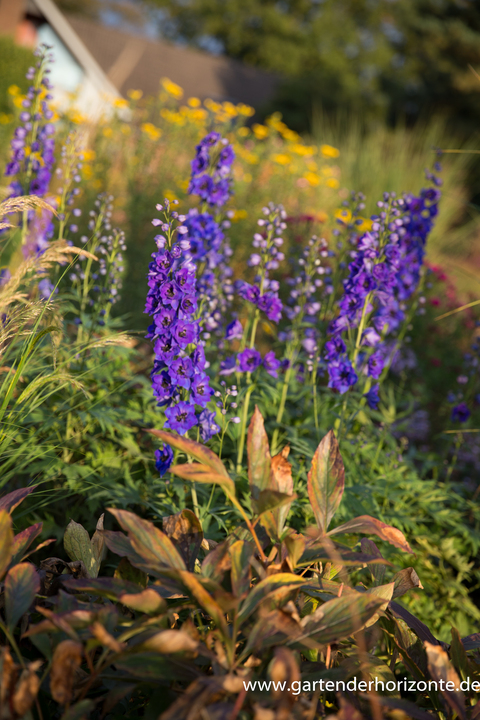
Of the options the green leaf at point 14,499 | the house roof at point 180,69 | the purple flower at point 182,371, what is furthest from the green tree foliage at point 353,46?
the green leaf at point 14,499

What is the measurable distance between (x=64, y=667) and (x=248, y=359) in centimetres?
152

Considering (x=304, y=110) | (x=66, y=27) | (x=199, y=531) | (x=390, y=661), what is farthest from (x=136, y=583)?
(x=66, y=27)

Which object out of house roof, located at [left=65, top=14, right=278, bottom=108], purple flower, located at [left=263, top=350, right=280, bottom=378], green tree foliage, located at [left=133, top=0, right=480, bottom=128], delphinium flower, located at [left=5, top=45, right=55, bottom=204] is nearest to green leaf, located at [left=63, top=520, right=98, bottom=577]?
purple flower, located at [left=263, top=350, right=280, bottom=378]

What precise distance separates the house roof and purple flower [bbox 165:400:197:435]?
94.8ft

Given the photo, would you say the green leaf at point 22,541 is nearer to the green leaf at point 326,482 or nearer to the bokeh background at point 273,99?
the green leaf at point 326,482

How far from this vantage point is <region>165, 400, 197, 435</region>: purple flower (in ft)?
6.02

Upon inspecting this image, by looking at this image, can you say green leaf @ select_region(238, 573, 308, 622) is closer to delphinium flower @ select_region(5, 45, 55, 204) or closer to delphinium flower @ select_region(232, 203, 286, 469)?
delphinium flower @ select_region(232, 203, 286, 469)

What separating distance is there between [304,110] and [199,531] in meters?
21.3

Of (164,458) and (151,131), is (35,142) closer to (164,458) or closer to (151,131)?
(164,458)

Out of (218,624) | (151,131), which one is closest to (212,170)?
(218,624)

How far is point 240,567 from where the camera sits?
3.91ft

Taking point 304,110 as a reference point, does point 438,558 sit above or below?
below

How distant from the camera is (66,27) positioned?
2216 centimetres

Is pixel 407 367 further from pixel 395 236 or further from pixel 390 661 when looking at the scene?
pixel 390 661
